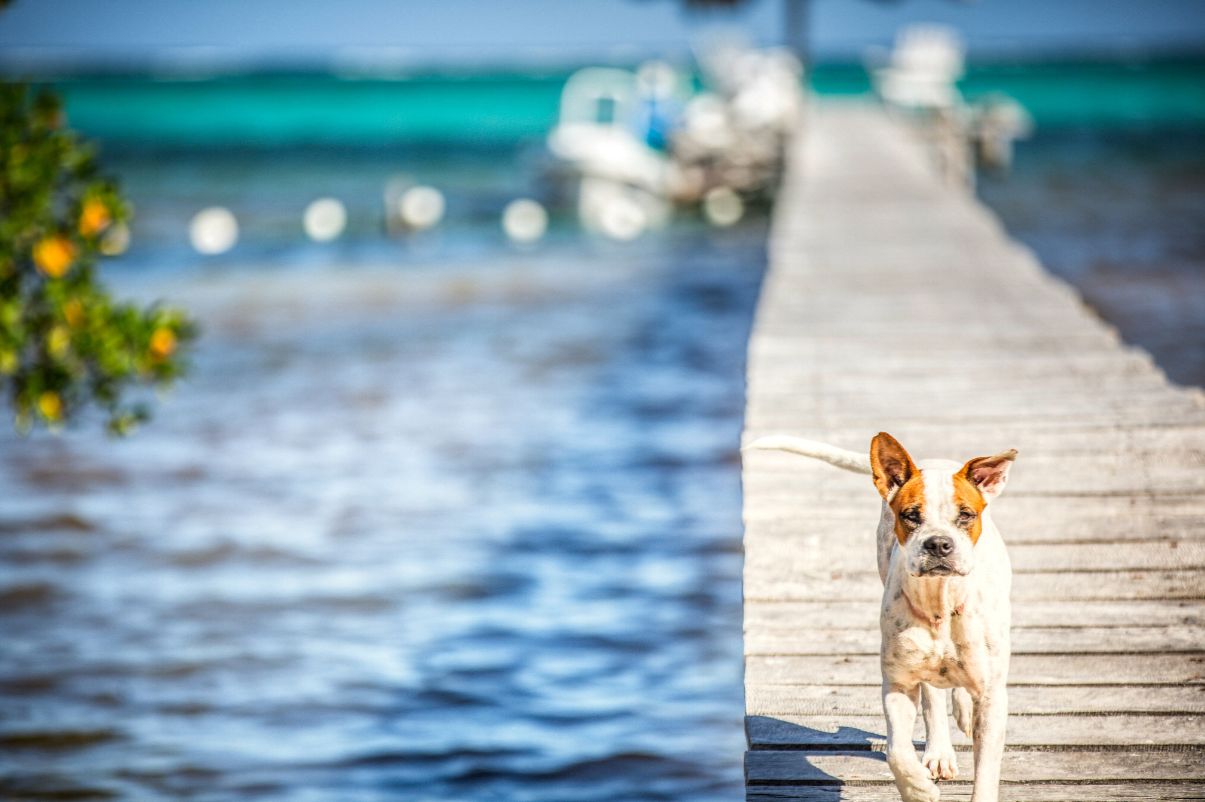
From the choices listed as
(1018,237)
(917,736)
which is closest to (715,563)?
(917,736)

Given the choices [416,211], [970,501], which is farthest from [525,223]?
[970,501]

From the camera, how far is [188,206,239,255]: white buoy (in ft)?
85.2

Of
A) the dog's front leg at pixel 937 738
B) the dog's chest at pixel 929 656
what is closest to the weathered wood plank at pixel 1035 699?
the dog's front leg at pixel 937 738

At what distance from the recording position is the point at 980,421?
4.82 m

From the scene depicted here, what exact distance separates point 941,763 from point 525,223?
25.3 m

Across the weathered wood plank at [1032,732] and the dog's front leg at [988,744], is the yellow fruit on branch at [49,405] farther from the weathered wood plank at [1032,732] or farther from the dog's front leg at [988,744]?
the dog's front leg at [988,744]

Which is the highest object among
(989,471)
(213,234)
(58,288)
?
(213,234)

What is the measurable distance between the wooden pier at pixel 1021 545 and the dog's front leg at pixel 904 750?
1.04 ft

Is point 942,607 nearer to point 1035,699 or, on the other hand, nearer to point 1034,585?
point 1035,699

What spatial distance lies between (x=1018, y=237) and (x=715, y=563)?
17.6m

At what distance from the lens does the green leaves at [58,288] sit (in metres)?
4.60

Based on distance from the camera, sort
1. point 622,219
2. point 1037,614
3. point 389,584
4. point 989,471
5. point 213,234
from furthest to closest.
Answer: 1. point 622,219
2. point 213,234
3. point 389,584
4. point 1037,614
5. point 989,471

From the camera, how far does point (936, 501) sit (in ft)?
7.94

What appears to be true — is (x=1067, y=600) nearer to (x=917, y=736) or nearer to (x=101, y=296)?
(x=917, y=736)
